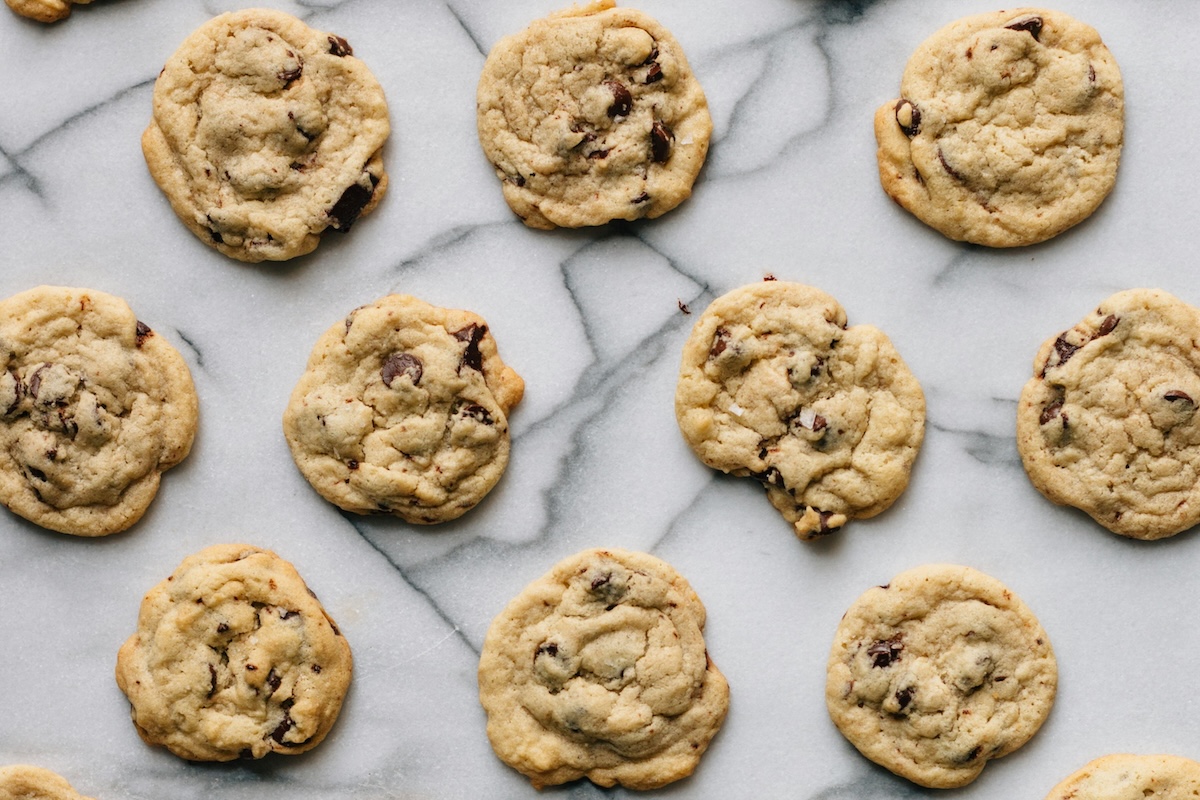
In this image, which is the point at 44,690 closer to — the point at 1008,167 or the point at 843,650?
the point at 843,650

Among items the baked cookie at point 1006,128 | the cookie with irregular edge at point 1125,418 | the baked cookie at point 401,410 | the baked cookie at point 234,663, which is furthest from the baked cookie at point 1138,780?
the baked cookie at point 234,663

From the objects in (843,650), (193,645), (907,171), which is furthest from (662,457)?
(193,645)

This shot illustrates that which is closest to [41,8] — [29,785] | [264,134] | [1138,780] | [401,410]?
[264,134]

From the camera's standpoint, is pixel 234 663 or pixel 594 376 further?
pixel 594 376

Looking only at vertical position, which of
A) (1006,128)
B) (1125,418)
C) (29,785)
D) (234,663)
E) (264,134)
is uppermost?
(264,134)

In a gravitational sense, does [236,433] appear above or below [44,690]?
above

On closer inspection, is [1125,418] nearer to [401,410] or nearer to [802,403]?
[802,403]

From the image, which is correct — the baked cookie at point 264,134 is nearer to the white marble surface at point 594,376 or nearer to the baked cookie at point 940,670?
the white marble surface at point 594,376
